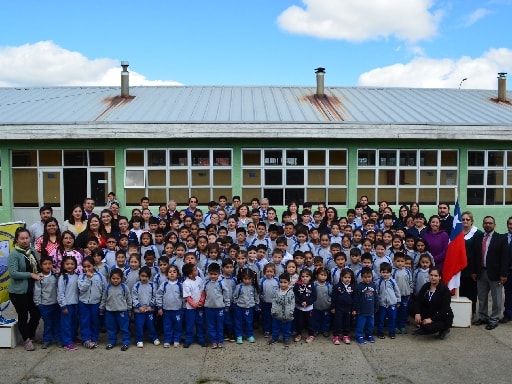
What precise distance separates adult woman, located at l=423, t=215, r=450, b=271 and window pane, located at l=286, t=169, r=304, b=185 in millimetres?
5481

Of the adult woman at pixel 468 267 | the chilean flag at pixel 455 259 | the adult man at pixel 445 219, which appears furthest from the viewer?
the adult man at pixel 445 219

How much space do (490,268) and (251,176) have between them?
6834 mm

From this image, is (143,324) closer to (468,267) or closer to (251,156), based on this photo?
(468,267)

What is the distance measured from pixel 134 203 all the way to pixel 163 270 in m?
6.65

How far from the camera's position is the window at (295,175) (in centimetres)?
1243

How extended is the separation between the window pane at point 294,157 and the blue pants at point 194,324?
6923mm

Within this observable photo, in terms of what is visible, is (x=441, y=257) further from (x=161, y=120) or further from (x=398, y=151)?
(x=161, y=120)

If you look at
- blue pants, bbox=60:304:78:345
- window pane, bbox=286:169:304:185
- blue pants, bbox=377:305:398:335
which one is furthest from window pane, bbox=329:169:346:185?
blue pants, bbox=60:304:78:345

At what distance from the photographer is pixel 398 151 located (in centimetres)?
1276

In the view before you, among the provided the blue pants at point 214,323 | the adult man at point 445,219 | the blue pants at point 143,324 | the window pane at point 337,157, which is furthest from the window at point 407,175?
the blue pants at point 143,324

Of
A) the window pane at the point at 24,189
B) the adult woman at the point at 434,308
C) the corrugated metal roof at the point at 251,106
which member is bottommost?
the adult woman at the point at 434,308

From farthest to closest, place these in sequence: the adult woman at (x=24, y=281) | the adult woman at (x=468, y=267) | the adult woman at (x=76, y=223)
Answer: the adult woman at (x=76, y=223), the adult woman at (x=468, y=267), the adult woman at (x=24, y=281)

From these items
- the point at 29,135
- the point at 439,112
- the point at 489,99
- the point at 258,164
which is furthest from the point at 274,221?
the point at 489,99

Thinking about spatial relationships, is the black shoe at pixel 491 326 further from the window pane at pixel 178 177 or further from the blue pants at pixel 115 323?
the window pane at pixel 178 177
